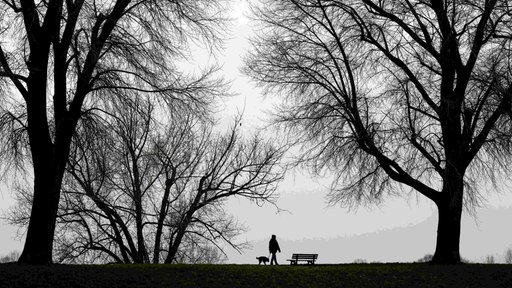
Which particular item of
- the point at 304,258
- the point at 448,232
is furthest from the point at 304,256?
the point at 448,232

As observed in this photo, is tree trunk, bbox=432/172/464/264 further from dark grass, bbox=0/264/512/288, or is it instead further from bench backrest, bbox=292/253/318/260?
bench backrest, bbox=292/253/318/260

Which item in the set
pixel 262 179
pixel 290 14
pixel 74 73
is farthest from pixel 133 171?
pixel 290 14

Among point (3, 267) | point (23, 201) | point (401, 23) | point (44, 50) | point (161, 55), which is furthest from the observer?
point (23, 201)

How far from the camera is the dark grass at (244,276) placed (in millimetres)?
12492

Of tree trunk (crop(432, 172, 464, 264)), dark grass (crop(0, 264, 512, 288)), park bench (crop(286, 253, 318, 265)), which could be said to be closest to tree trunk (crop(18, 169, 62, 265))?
dark grass (crop(0, 264, 512, 288))

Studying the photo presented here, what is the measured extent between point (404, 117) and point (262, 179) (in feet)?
27.9

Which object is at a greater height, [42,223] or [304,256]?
[42,223]

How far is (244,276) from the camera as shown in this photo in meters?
14.3

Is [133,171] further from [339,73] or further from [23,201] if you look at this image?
[339,73]

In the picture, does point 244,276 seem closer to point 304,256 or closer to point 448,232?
point 448,232

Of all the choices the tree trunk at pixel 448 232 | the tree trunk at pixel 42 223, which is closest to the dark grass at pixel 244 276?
the tree trunk at pixel 42 223

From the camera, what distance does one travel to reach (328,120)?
2039 centimetres

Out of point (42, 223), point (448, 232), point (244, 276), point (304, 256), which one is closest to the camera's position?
point (244, 276)

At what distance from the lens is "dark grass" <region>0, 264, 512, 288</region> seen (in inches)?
492
